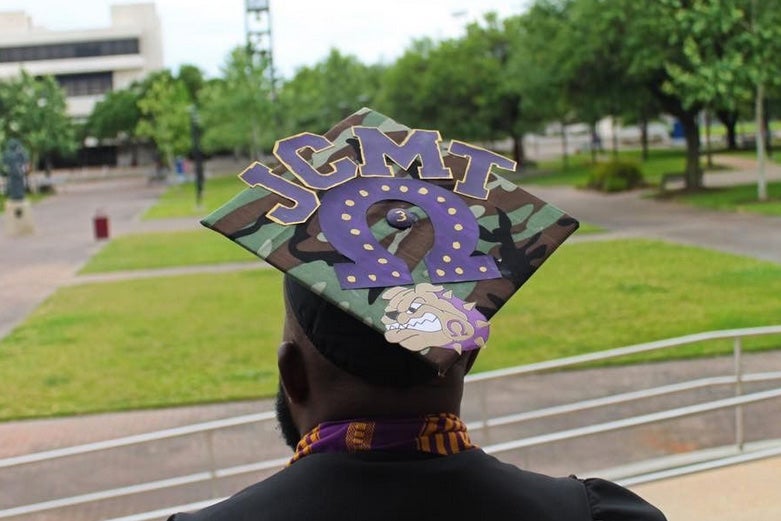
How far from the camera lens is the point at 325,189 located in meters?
1.65

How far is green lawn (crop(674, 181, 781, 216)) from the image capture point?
23.7m

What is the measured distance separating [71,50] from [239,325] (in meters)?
82.6

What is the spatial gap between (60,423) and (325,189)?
27.0 feet

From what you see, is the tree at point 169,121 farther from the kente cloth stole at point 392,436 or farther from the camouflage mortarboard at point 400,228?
the kente cloth stole at point 392,436

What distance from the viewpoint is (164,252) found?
22.5 meters

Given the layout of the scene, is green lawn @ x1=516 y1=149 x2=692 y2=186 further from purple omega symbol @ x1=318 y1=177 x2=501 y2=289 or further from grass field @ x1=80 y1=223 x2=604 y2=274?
purple omega symbol @ x1=318 y1=177 x2=501 y2=289

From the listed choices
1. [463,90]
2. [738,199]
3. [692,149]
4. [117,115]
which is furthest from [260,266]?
[117,115]

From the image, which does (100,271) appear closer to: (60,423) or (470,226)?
(60,423)

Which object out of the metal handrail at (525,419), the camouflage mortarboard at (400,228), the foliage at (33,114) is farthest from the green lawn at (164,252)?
the foliage at (33,114)

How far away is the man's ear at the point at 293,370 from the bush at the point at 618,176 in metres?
32.5

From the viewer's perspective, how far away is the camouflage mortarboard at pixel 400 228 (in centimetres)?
149

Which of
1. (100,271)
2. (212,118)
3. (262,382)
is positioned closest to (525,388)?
(262,382)

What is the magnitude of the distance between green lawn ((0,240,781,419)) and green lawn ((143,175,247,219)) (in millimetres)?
12345

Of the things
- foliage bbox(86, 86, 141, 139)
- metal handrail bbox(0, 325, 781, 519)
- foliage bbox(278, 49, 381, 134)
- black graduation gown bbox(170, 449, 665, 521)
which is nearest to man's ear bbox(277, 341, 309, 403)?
black graduation gown bbox(170, 449, 665, 521)
